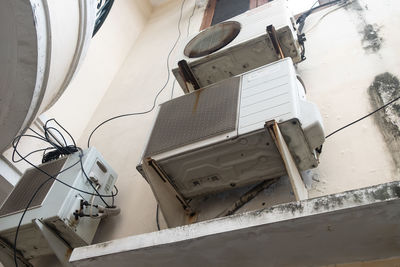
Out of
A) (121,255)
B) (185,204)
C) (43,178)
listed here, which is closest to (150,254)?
(121,255)

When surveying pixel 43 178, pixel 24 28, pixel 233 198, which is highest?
pixel 24 28

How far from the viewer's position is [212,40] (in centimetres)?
215

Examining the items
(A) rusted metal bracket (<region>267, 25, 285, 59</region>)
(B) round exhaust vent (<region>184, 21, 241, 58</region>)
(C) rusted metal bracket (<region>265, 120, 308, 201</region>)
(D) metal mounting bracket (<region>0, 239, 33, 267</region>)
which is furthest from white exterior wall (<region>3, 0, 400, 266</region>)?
(B) round exhaust vent (<region>184, 21, 241, 58</region>)

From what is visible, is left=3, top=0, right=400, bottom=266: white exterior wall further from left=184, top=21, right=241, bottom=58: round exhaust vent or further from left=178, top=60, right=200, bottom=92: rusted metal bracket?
left=178, top=60, right=200, bottom=92: rusted metal bracket

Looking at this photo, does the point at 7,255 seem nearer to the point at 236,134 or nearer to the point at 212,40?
the point at 236,134

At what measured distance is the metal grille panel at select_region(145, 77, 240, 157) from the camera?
4.63ft

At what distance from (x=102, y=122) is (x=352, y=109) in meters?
2.17

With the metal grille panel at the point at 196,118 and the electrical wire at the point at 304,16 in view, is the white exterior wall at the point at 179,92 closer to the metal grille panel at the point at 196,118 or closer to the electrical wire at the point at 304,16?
the electrical wire at the point at 304,16

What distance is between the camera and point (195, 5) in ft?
14.0

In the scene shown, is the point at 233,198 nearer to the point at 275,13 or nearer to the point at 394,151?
the point at 394,151

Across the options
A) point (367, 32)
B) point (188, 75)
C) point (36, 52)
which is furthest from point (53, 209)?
point (367, 32)

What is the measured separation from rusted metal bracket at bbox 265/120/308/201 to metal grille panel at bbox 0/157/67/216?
1.21 m

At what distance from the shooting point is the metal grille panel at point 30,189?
1.71 metres

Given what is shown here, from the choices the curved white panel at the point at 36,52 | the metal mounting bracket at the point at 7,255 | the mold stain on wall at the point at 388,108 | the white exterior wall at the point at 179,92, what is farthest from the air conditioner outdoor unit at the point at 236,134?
the metal mounting bracket at the point at 7,255
